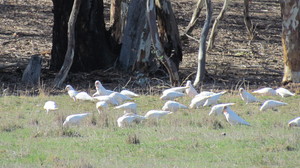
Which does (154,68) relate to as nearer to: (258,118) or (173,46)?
(173,46)

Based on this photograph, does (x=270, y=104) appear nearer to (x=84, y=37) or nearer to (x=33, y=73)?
(x=33, y=73)

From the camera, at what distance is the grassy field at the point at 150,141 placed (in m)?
8.74

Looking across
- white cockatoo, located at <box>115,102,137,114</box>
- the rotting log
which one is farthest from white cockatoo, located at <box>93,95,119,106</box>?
the rotting log

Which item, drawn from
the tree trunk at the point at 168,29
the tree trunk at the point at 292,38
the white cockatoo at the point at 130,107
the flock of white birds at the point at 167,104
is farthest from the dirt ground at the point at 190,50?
the white cockatoo at the point at 130,107

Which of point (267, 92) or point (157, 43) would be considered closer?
point (267, 92)

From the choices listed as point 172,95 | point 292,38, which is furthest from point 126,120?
point 292,38

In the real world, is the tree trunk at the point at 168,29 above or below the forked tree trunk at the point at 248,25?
above

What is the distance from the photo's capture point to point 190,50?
2453cm

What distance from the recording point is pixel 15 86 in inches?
674

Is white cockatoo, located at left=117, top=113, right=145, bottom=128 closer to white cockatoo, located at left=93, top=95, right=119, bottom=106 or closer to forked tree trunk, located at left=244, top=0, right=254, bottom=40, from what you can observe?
white cockatoo, located at left=93, top=95, right=119, bottom=106

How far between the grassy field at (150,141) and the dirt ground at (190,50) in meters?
4.37

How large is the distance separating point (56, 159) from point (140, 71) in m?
10.1

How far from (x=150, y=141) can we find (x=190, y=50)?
14.7m

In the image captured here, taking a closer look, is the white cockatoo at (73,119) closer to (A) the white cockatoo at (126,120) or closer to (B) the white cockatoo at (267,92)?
(A) the white cockatoo at (126,120)
